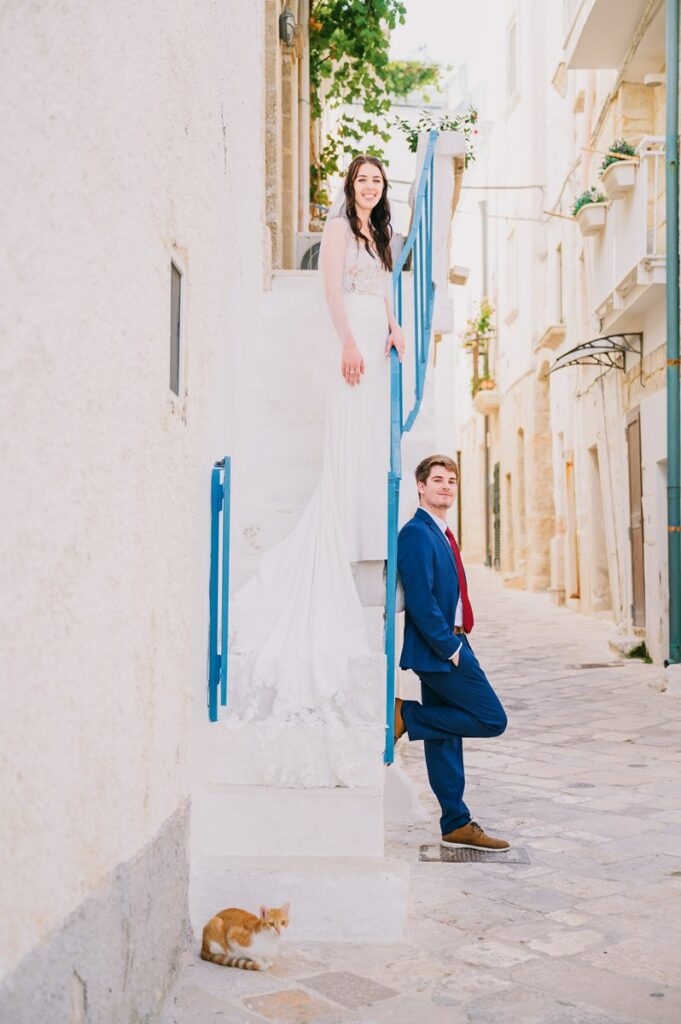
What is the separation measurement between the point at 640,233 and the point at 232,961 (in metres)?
9.81

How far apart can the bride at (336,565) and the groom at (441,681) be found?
21 cm

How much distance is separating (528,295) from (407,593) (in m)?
19.4

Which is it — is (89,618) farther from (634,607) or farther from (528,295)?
(528,295)

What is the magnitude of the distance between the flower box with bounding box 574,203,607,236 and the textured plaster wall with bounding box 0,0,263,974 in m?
10.3

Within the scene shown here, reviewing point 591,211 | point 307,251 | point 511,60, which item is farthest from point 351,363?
point 511,60

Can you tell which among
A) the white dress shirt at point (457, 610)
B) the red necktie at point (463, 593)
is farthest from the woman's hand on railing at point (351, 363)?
the red necktie at point (463, 593)

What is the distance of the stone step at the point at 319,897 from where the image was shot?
11.4 feet

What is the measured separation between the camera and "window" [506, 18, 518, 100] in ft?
80.0

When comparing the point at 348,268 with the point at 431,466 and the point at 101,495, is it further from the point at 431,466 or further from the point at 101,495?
the point at 101,495

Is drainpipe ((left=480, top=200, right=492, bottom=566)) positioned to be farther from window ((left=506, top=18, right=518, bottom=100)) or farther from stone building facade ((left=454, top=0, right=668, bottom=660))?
window ((left=506, top=18, right=518, bottom=100))

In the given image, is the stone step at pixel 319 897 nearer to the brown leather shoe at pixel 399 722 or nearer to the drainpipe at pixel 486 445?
the brown leather shoe at pixel 399 722

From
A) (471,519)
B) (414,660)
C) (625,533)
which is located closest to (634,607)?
(625,533)

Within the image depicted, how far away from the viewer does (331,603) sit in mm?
4363

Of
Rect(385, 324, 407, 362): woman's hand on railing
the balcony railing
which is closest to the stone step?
Rect(385, 324, 407, 362): woman's hand on railing
